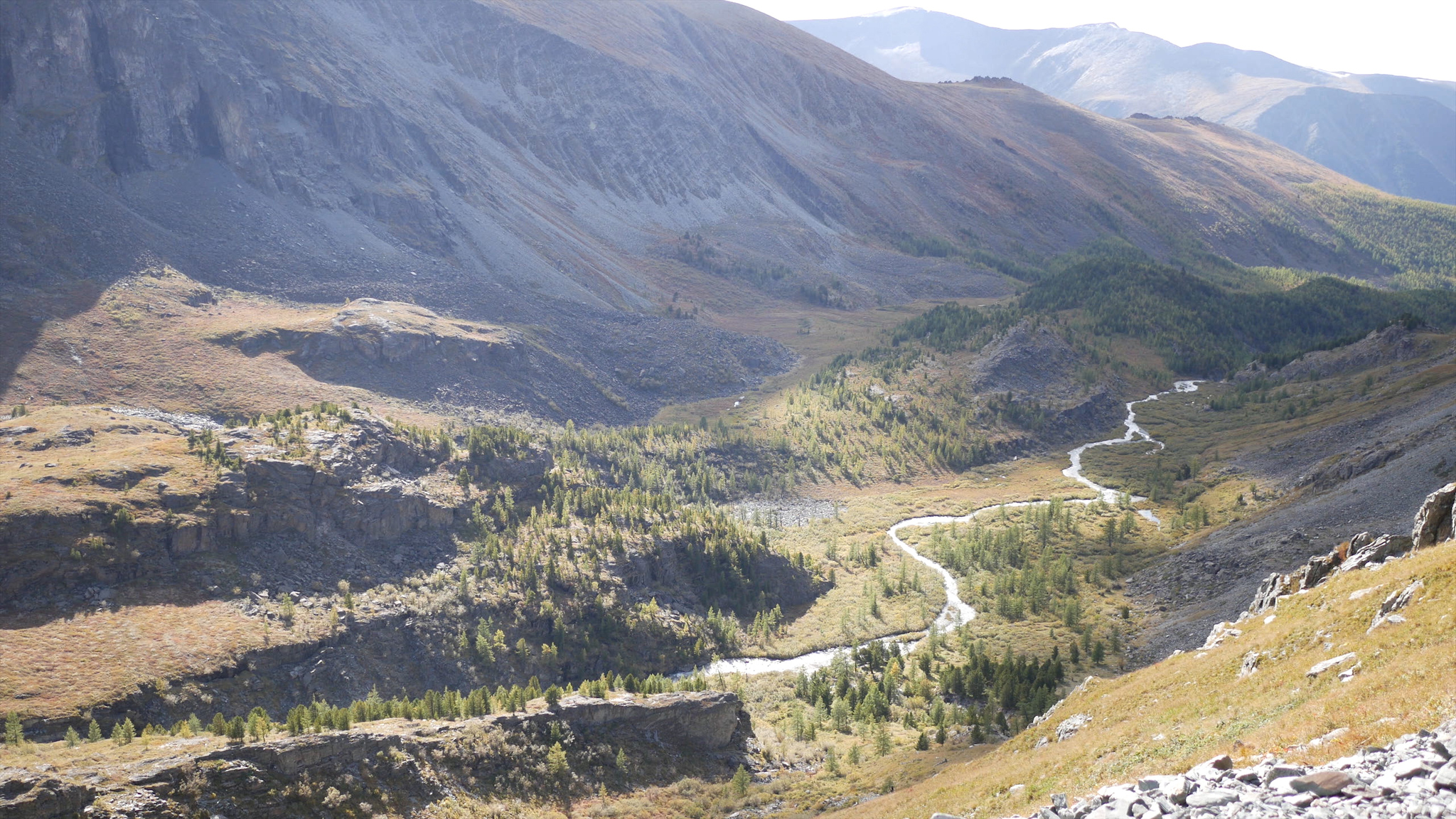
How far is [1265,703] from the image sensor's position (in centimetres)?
2848

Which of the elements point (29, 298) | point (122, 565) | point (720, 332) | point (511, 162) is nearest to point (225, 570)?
point (122, 565)

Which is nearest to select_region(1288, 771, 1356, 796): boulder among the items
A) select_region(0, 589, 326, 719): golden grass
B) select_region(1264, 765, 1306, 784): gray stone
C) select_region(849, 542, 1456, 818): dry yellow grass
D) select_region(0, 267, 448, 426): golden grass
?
select_region(1264, 765, 1306, 784): gray stone

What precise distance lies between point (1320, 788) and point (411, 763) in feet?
127

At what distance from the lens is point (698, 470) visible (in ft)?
392

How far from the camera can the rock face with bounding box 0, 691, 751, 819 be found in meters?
35.5

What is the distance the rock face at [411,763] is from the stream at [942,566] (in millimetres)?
17772

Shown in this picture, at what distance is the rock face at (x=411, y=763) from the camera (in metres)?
35.5

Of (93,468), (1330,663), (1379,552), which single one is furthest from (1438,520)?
(93,468)

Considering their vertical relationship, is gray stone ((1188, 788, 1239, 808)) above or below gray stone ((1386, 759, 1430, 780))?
below

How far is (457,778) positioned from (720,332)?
12732cm

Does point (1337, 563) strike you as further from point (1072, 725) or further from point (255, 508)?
point (255, 508)

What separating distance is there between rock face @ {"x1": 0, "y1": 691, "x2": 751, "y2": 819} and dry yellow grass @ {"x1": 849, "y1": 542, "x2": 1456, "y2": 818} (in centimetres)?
1503

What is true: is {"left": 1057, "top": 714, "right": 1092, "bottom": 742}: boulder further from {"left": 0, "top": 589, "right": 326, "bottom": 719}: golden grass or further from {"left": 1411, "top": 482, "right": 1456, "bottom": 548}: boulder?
{"left": 0, "top": 589, "right": 326, "bottom": 719}: golden grass

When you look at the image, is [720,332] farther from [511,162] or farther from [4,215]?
[4,215]
